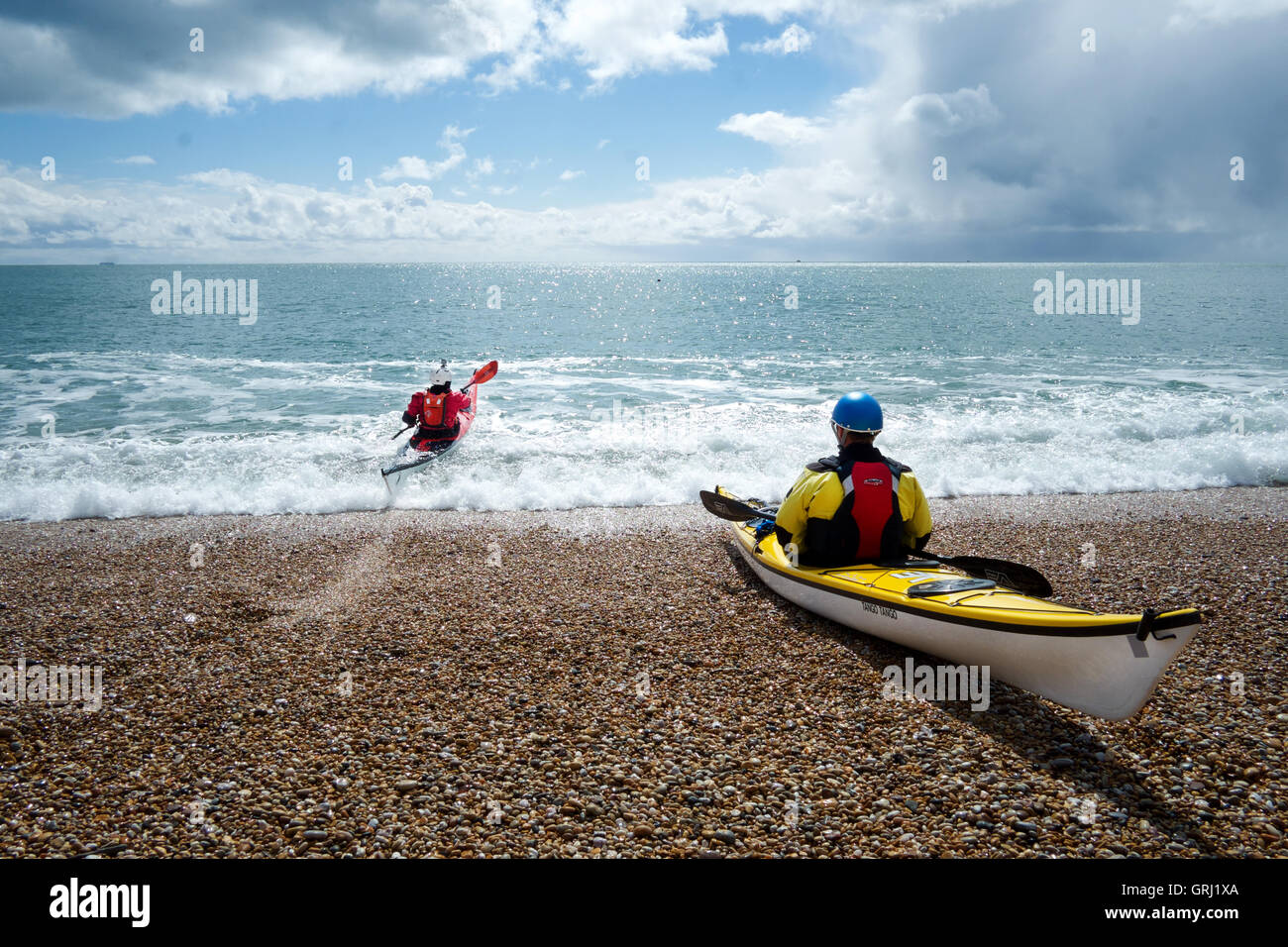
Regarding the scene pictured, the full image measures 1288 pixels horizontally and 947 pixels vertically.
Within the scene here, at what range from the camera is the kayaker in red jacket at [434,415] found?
13.0 meters

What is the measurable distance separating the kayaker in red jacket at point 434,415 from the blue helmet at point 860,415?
9340 mm

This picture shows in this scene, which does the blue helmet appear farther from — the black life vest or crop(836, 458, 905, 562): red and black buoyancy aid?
the black life vest

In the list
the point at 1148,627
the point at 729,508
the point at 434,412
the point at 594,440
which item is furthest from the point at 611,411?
the point at 1148,627

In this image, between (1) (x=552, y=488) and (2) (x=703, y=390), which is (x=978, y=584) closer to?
(1) (x=552, y=488)

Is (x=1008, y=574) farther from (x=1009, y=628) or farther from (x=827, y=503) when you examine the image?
(x=827, y=503)

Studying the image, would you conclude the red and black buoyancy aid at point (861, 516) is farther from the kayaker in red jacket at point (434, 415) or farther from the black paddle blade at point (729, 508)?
the kayaker in red jacket at point (434, 415)

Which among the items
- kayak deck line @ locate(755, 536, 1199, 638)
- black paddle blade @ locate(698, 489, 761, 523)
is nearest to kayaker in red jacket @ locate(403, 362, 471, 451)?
black paddle blade @ locate(698, 489, 761, 523)

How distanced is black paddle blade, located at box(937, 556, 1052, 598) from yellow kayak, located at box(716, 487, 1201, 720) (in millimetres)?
309

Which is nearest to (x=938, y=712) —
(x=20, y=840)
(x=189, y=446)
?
(x=20, y=840)

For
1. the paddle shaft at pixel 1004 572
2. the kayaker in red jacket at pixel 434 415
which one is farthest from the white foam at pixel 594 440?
the paddle shaft at pixel 1004 572

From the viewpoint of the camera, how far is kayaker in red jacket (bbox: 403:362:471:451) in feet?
42.8

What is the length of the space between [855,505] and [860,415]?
2.51 feet

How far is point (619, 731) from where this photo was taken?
4.29 meters

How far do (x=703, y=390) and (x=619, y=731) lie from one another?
16.5 m
